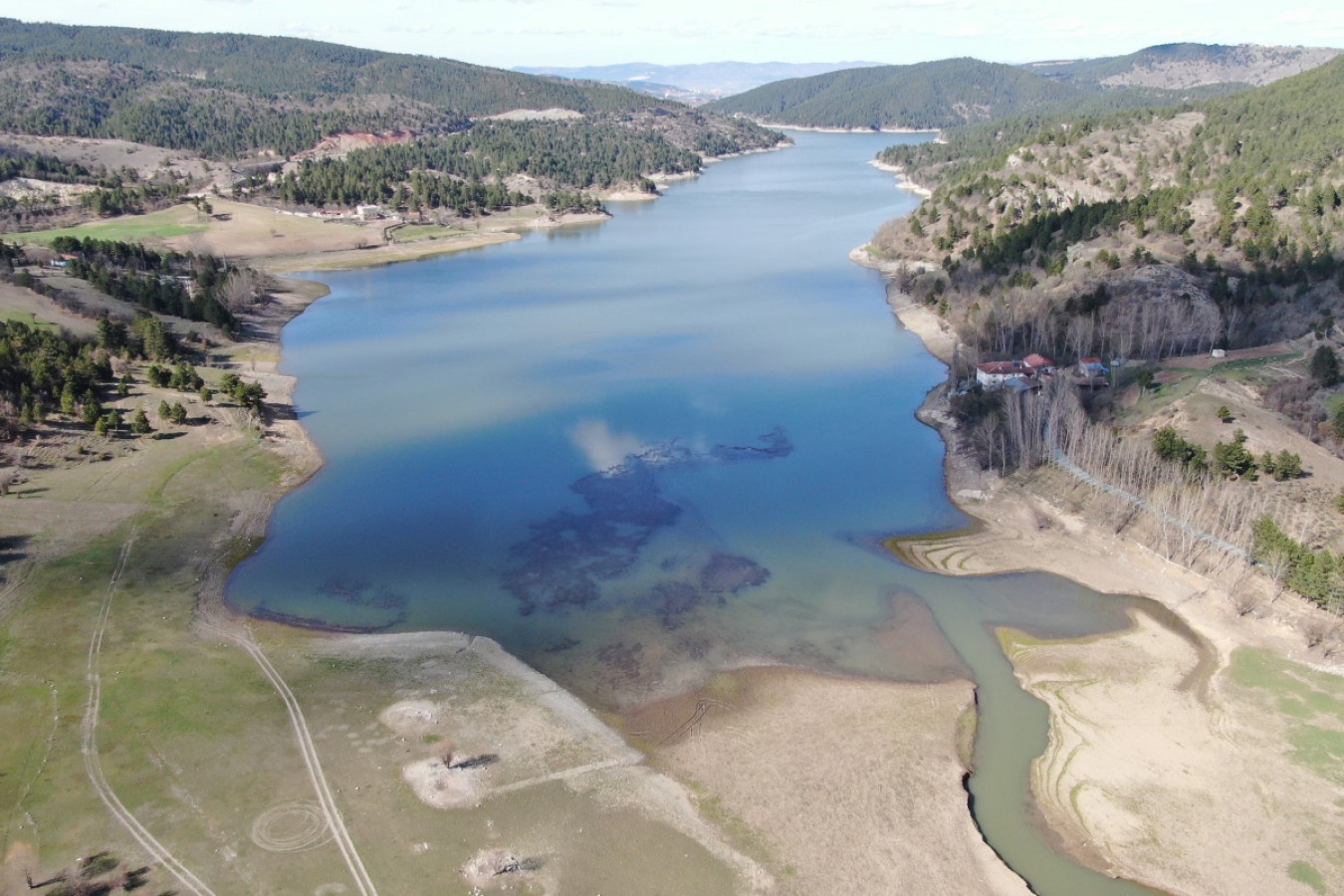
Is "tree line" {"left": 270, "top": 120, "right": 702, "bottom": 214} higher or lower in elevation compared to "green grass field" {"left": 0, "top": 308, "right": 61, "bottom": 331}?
higher

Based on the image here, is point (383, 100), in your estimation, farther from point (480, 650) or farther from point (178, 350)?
point (480, 650)

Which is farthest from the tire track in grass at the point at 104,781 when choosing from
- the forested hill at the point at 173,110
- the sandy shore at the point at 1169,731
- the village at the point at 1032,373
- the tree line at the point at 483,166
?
the forested hill at the point at 173,110

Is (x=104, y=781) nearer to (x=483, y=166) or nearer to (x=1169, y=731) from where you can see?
(x=1169, y=731)

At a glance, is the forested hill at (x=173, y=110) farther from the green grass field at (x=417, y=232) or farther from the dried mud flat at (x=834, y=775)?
the dried mud flat at (x=834, y=775)

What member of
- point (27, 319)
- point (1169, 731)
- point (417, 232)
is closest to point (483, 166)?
point (417, 232)

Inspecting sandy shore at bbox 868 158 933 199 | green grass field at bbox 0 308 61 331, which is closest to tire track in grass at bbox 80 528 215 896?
green grass field at bbox 0 308 61 331

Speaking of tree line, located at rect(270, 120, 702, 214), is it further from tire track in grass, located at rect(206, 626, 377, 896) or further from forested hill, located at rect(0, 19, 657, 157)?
tire track in grass, located at rect(206, 626, 377, 896)
